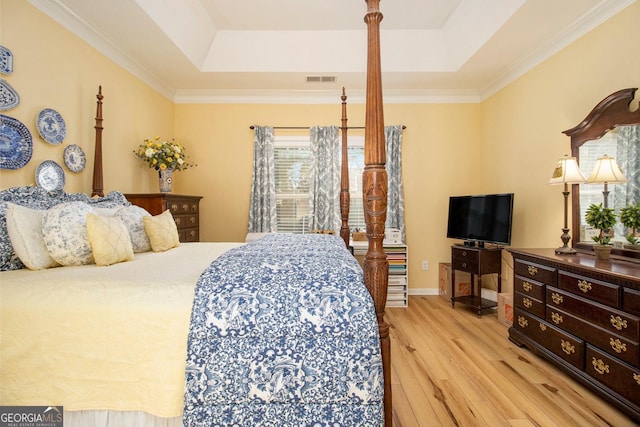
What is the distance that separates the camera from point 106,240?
175 centimetres

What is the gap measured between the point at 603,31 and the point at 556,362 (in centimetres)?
254

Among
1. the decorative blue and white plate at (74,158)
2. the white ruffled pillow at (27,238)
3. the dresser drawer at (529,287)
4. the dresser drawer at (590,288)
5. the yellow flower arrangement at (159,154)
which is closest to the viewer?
the white ruffled pillow at (27,238)

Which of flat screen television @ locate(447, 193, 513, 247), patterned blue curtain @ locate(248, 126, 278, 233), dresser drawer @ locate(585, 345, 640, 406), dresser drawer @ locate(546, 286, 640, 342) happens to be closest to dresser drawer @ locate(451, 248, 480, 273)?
flat screen television @ locate(447, 193, 513, 247)

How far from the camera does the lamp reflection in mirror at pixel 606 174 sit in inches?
87.4

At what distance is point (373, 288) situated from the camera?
130 cm

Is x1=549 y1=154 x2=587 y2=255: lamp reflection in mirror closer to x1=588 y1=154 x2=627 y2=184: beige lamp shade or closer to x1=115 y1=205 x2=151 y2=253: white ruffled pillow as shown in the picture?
x1=588 y1=154 x2=627 y2=184: beige lamp shade

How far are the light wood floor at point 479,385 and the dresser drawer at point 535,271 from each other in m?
0.61

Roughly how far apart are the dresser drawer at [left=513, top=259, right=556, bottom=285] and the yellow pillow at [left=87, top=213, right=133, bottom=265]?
2869 millimetres

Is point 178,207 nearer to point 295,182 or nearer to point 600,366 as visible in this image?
point 295,182

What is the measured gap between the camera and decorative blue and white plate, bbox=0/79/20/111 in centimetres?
204

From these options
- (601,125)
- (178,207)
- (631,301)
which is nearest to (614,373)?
(631,301)

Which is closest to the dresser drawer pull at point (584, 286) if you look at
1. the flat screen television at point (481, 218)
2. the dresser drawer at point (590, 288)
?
the dresser drawer at point (590, 288)

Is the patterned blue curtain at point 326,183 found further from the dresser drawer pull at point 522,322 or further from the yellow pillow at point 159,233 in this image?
the dresser drawer pull at point 522,322

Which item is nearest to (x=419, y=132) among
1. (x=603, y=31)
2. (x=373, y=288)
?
(x=603, y=31)
